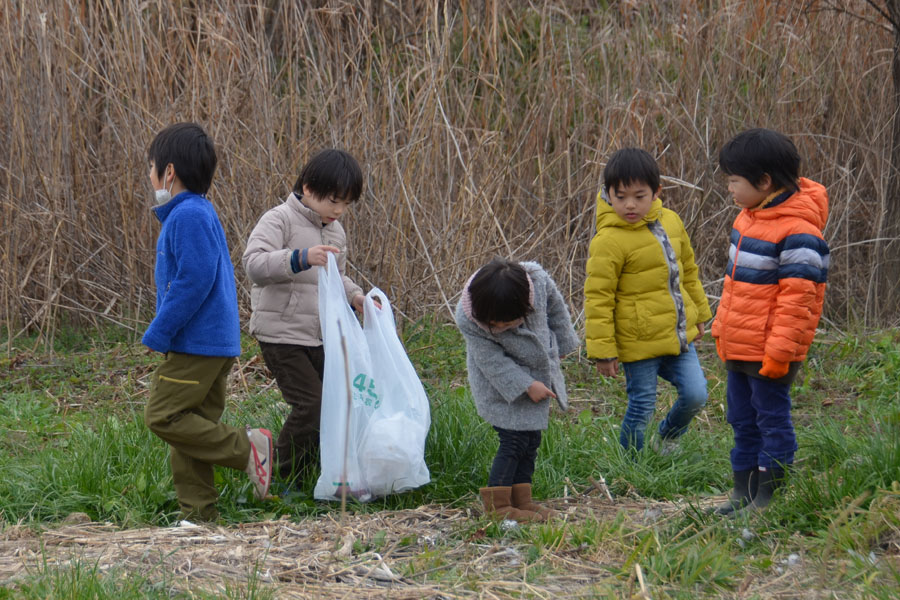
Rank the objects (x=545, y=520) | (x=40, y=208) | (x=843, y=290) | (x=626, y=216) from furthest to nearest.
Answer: (x=843, y=290) → (x=40, y=208) → (x=626, y=216) → (x=545, y=520)

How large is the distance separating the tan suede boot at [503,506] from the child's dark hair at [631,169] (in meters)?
1.33

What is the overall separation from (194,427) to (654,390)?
6.35 ft

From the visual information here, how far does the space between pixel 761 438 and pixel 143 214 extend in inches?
177

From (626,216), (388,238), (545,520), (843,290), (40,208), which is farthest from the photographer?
(843,290)

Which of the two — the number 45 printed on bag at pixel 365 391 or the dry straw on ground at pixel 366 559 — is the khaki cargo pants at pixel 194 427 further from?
the number 45 printed on bag at pixel 365 391

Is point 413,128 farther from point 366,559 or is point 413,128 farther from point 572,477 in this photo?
point 366,559

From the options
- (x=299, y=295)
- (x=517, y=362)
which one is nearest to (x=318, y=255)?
(x=299, y=295)

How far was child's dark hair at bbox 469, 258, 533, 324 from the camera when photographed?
3346 millimetres

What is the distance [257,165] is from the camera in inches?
246

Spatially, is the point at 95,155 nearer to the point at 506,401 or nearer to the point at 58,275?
the point at 58,275

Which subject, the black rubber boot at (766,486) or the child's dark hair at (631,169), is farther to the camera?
the child's dark hair at (631,169)

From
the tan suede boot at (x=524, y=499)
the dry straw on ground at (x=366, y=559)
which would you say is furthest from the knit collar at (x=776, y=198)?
the tan suede boot at (x=524, y=499)

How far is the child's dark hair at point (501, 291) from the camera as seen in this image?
335 cm

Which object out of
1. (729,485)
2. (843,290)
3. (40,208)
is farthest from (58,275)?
(843,290)
